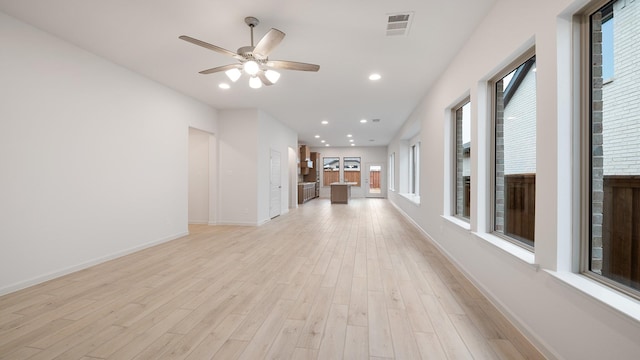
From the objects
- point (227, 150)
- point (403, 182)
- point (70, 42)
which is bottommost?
point (403, 182)

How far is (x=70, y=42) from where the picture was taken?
136 inches

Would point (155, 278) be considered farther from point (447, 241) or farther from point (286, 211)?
point (286, 211)

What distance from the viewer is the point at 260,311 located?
2.45 m

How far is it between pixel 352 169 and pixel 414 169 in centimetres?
659

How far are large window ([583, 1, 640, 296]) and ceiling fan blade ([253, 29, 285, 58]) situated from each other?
220 cm

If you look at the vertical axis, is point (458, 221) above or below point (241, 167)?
below

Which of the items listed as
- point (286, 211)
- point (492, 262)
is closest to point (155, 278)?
point (492, 262)

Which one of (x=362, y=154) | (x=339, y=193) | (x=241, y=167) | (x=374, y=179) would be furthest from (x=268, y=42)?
(x=374, y=179)

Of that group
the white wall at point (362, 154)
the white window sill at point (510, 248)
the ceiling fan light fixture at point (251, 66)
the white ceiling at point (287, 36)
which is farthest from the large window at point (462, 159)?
the white wall at point (362, 154)

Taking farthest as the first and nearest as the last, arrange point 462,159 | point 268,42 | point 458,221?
point 462,159
point 458,221
point 268,42

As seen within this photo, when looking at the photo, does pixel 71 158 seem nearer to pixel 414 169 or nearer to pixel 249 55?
pixel 249 55

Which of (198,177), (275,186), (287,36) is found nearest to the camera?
(287,36)

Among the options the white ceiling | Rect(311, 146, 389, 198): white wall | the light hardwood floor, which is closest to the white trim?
the light hardwood floor

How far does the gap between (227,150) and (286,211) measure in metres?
3.03
